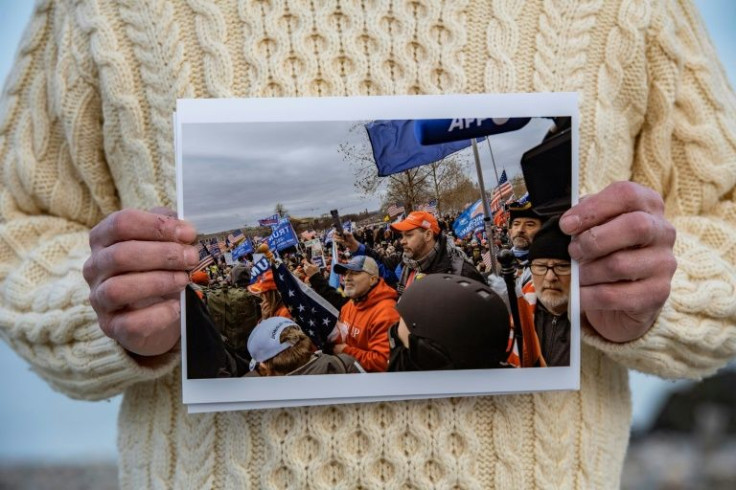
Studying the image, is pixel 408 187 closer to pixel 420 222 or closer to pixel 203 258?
pixel 420 222

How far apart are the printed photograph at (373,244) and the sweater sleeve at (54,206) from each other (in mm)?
167

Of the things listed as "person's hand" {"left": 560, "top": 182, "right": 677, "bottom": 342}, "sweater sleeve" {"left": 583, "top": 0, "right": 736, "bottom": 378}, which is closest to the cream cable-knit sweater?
"sweater sleeve" {"left": 583, "top": 0, "right": 736, "bottom": 378}

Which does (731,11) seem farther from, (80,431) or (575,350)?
(80,431)

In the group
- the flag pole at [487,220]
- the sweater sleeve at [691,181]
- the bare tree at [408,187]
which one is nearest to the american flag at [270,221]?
the bare tree at [408,187]

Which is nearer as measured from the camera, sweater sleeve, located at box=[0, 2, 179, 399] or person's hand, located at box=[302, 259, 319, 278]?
person's hand, located at box=[302, 259, 319, 278]

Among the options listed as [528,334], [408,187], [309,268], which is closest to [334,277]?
[309,268]

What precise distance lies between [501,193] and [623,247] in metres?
0.15

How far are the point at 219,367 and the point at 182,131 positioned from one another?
0.88 feet

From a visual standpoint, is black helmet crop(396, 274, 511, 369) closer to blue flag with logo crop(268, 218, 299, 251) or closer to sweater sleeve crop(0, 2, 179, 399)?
blue flag with logo crop(268, 218, 299, 251)

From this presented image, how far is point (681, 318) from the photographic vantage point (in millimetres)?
966

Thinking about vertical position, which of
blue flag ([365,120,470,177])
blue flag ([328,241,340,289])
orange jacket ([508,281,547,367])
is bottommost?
orange jacket ([508,281,547,367])

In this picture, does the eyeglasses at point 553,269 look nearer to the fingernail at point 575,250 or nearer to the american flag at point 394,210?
the fingernail at point 575,250

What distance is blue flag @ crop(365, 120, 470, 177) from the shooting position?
86 cm

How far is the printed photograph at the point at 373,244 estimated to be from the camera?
0.86 m
